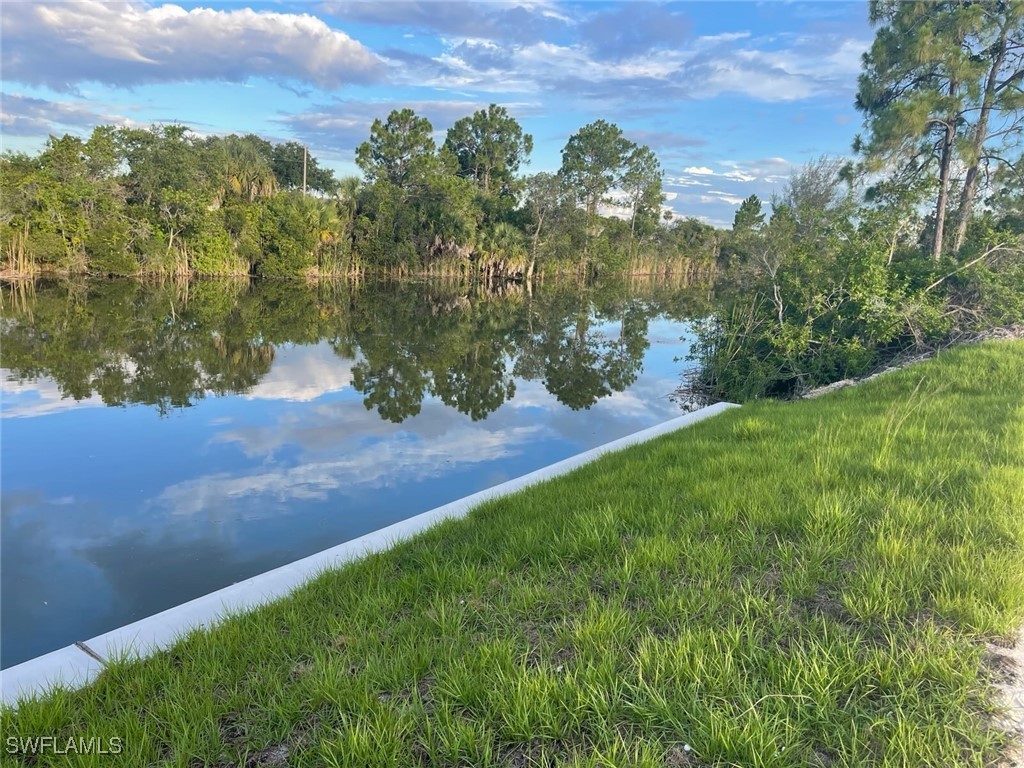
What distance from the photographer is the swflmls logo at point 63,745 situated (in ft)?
6.82

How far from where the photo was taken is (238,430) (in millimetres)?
8312

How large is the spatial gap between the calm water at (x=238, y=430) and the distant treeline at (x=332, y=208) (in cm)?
1285

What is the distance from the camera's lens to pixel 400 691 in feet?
7.62

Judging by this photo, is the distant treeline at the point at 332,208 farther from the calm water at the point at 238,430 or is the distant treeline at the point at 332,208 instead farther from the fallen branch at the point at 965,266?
the fallen branch at the point at 965,266

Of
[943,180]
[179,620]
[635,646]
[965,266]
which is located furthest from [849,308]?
[179,620]

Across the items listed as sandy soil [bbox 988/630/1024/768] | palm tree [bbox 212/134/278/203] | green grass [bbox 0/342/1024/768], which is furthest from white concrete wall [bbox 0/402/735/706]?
palm tree [bbox 212/134/278/203]

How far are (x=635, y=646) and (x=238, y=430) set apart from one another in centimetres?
722

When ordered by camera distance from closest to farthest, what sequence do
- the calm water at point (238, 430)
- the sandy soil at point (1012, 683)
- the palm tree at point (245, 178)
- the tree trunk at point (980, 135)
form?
the sandy soil at point (1012, 683) < the calm water at point (238, 430) < the tree trunk at point (980, 135) < the palm tree at point (245, 178)

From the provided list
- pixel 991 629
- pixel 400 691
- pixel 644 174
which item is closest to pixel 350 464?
pixel 400 691

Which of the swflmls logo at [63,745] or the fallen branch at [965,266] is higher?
the fallen branch at [965,266]

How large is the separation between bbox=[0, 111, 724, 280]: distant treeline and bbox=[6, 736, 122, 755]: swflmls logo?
32.6 m

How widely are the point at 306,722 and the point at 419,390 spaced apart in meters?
8.96

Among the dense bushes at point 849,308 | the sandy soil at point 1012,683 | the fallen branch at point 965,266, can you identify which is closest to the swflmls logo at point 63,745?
the sandy soil at point 1012,683

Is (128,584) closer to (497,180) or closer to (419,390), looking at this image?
(419,390)
